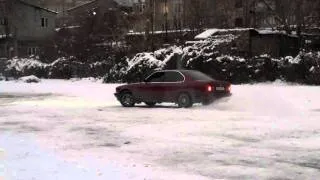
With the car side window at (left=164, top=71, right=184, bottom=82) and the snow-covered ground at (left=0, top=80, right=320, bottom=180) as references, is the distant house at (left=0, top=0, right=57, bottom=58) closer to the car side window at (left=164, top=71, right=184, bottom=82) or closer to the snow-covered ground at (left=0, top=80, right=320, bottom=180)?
the car side window at (left=164, top=71, right=184, bottom=82)

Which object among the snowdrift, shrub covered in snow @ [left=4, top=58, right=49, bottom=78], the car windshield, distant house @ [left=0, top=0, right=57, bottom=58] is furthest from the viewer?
distant house @ [left=0, top=0, right=57, bottom=58]

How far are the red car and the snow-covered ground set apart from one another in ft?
1.58

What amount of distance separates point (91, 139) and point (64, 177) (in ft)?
15.2

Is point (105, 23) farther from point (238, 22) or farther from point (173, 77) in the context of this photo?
point (173, 77)

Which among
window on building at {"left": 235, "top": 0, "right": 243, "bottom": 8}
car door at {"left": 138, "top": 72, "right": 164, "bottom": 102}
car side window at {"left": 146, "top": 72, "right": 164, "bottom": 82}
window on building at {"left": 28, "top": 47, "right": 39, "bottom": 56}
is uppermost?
window on building at {"left": 235, "top": 0, "right": 243, "bottom": 8}

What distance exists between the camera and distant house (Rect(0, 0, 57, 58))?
71.3 meters

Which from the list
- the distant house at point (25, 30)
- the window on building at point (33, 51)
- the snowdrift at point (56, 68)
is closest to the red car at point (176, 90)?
the snowdrift at point (56, 68)

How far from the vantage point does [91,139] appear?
1455 centimetres

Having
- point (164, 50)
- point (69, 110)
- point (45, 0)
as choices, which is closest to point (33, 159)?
point (69, 110)


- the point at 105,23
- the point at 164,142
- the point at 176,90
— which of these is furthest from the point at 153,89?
the point at 105,23

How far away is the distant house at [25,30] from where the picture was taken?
71.3 meters

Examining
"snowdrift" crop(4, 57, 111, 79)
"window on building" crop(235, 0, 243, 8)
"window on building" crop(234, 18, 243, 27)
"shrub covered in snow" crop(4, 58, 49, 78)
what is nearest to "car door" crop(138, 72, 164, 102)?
"snowdrift" crop(4, 57, 111, 79)

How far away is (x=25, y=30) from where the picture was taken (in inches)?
3108

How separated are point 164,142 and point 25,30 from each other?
222ft
